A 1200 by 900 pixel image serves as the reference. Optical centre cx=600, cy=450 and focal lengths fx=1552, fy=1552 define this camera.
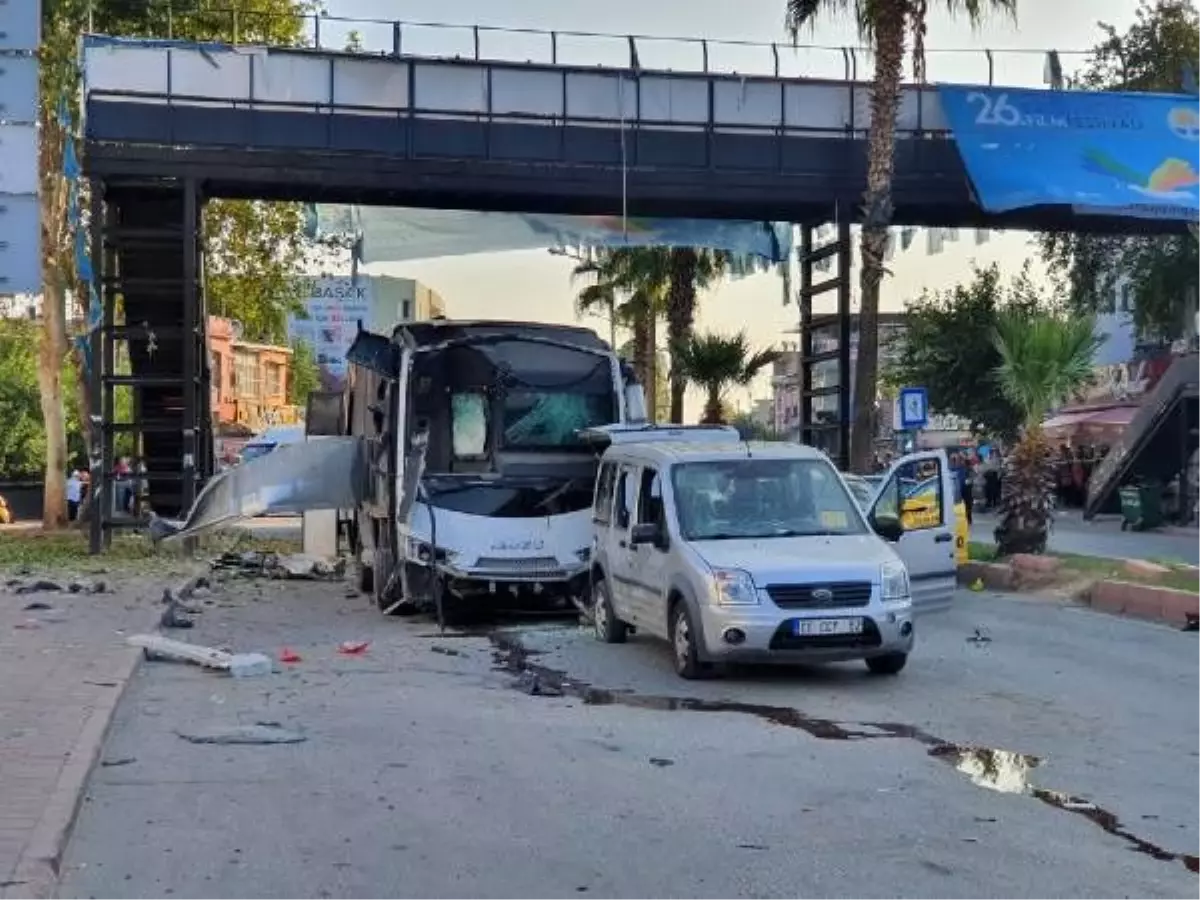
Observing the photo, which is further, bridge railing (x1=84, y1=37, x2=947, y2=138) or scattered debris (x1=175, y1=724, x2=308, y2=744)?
bridge railing (x1=84, y1=37, x2=947, y2=138)

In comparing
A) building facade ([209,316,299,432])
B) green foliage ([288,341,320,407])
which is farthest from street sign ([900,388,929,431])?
green foliage ([288,341,320,407])

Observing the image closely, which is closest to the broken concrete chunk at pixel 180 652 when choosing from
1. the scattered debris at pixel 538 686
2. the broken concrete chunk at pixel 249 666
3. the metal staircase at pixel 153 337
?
the broken concrete chunk at pixel 249 666

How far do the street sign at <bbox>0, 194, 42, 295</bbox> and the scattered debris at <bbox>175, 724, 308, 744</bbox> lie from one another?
3010 mm

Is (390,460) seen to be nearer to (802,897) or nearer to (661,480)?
(661,480)

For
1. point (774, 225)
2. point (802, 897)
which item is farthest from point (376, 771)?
point (774, 225)

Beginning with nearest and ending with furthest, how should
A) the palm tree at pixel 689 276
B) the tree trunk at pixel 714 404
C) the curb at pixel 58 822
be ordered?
the curb at pixel 58 822, the tree trunk at pixel 714 404, the palm tree at pixel 689 276

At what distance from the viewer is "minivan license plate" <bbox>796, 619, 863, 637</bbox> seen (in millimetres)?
11320

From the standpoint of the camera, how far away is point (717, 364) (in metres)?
31.6

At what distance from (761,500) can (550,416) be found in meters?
4.91

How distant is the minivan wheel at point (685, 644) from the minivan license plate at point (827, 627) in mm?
818

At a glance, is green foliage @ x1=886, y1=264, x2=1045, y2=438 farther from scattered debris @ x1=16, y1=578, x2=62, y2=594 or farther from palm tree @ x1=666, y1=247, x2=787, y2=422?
scattered debris @ x1=16, y1=578, x2=62, y2=594

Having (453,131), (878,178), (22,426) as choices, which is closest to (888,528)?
(878,178)

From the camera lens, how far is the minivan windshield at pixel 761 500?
12383 millimetres

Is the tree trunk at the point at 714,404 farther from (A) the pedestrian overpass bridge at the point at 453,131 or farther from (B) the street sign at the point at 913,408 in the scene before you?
(A) the pedestrian overpass bridge at the point at 453,131
